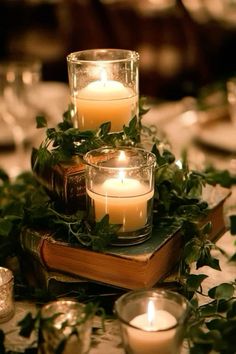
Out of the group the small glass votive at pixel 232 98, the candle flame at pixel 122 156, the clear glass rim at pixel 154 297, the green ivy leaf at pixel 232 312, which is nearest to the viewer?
the clear glass rim at pixel 154 297

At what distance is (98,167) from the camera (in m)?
0.94

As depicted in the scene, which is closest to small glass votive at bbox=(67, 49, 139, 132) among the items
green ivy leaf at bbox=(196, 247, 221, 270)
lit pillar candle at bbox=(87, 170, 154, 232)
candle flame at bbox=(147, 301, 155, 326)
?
lit pillar candle at bbox=(87, 170, 154, 232)

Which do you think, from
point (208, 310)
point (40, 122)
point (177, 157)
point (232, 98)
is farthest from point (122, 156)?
point (232, 98)

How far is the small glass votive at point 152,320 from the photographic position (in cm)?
78

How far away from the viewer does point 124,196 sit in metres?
0.94

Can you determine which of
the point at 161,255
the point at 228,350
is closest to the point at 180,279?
the point at 161,255

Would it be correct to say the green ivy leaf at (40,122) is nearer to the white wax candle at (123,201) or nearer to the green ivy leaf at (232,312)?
the white wax candle at (123,201)

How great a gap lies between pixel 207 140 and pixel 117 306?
943 mm

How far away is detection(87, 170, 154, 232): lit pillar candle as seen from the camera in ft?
3.10

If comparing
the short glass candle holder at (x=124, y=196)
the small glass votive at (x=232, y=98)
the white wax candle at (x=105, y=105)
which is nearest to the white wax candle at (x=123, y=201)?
the short glass candle holder at (x=124, y=196)

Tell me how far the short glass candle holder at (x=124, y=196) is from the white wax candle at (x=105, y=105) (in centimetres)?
9

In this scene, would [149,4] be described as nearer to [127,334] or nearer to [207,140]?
[207,140]

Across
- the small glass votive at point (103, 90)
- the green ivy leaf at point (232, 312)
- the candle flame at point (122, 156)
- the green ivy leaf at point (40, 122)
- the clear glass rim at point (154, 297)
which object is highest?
the small glass votive at point (103, 90)

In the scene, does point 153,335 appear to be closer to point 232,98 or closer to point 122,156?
point 122,156
